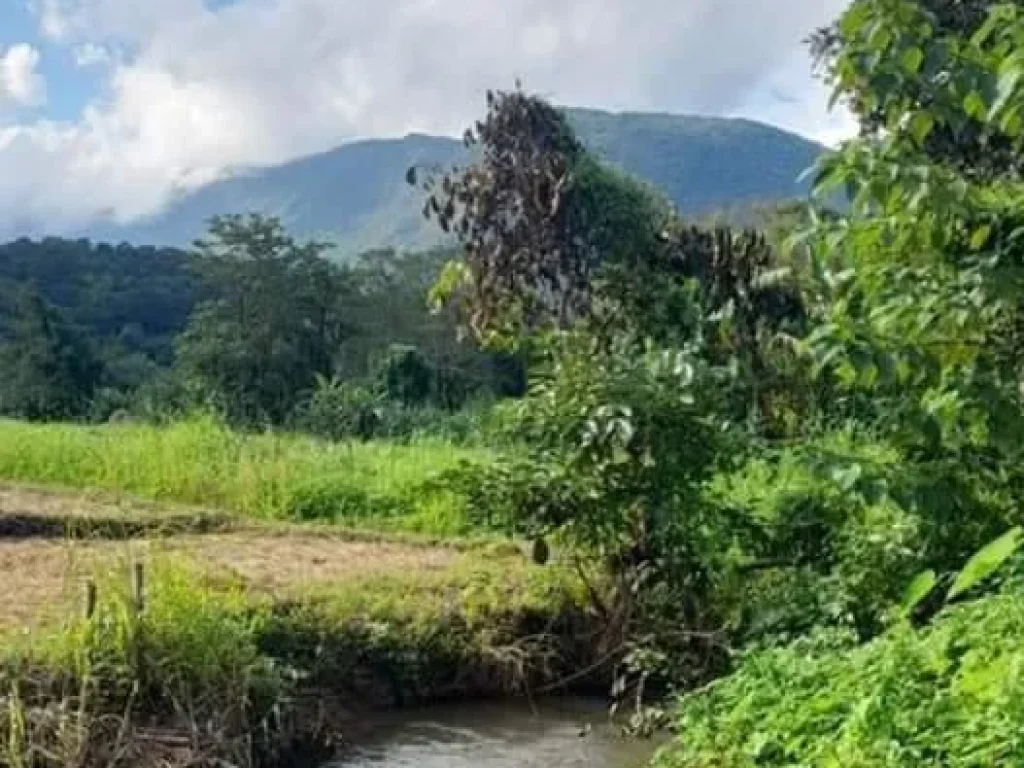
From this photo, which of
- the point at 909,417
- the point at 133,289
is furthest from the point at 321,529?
the point at 133,289

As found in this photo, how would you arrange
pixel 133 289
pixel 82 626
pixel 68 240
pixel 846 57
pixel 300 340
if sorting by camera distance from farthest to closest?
pixel 68 240, pixel 133 289, pixel 300 340, pixel 82 626, pixel 846 57

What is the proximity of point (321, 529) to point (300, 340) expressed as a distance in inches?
570

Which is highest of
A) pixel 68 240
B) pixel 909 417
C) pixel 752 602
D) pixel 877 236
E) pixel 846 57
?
pixel 68 240

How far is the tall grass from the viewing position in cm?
982

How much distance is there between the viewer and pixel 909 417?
13.1 ft

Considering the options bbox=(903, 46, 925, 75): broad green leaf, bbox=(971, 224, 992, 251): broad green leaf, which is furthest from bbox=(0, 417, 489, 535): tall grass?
bbox=(903, 46, 925, 75): broad green leaf

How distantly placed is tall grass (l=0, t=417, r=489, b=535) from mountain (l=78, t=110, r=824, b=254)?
176 inches

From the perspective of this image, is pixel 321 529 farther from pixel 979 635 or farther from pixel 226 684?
pixel 979 635

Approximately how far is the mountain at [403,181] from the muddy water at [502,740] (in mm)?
8563

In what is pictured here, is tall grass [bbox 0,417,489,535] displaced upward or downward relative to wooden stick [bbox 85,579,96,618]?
upward

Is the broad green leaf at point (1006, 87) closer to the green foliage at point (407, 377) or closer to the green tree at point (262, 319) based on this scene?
the green foliage at point (407, 377)

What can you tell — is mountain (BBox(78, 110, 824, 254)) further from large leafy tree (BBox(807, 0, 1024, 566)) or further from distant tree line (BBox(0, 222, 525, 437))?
large leafy tree (BBox(807, 0, 1024, 566))

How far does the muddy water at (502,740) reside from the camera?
5988mm

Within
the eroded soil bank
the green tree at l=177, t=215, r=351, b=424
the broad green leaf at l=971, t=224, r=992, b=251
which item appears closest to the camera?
the broad green leaf at l=971, t=224, r=992, b=251
